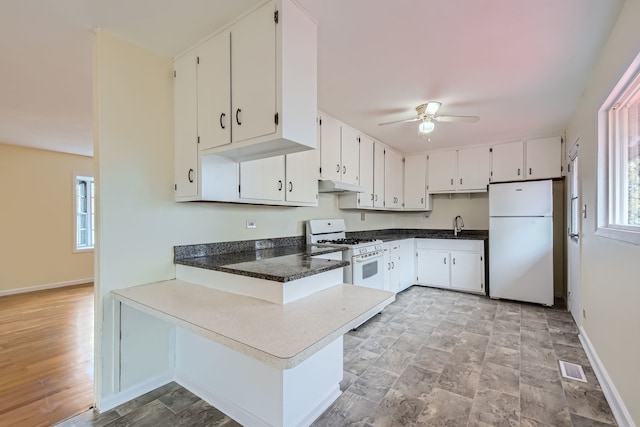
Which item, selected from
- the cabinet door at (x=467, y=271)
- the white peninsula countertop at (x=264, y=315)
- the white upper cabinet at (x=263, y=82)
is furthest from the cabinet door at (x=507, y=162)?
the white upper cabinet at (x=263, y=82)

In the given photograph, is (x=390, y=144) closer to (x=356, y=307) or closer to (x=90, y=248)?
(x=356, y=307)

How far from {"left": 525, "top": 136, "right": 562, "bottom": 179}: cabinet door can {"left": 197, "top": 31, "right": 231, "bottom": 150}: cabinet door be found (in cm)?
429

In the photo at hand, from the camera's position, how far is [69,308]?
3.89 metres

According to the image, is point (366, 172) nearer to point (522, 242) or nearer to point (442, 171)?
point (442, 171)

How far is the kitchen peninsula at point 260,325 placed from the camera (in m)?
1.23

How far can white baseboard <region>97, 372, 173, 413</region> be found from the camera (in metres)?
1.84

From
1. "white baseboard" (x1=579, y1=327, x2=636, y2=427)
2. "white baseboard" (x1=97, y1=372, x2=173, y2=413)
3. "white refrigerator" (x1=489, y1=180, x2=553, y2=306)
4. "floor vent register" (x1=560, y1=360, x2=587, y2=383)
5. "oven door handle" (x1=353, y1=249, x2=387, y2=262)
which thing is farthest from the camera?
"white refrigerator" (x1=489, y1=180, x2=553, y2=306)

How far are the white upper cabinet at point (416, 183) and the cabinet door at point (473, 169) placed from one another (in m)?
0.56

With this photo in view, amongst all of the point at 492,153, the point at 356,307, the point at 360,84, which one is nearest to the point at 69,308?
the point at 356,307

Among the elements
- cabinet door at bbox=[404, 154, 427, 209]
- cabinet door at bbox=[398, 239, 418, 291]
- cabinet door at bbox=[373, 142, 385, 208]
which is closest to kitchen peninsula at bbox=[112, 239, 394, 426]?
cabinet door at bbox=[373, 142, 385, 208]

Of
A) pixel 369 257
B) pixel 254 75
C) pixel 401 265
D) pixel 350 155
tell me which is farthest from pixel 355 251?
pixel 254 75

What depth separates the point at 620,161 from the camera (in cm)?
199

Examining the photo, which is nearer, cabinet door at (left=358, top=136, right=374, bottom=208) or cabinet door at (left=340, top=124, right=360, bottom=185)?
cabinet door at (left=340, top=124, right=360, bottom=185)

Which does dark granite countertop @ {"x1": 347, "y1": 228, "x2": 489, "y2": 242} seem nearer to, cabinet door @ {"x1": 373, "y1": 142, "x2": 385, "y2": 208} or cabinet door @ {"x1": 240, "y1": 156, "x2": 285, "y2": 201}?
cabinet door @ {"x1": 373, "y1": 142, "x2": 385, "y2": 208}
